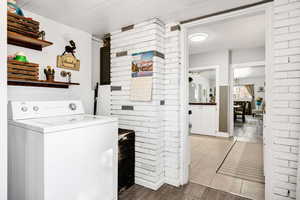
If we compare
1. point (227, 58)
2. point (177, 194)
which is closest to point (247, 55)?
point (227, 58)

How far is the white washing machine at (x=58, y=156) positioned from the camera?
1158 millimetres

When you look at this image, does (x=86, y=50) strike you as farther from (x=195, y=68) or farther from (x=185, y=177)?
(x=195, y=68)

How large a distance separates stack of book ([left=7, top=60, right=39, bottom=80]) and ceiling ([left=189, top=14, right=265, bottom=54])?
8.29 ft

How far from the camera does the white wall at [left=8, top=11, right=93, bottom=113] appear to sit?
189cm

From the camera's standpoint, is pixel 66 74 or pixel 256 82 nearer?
pixel 66 74

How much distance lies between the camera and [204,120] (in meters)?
4.84

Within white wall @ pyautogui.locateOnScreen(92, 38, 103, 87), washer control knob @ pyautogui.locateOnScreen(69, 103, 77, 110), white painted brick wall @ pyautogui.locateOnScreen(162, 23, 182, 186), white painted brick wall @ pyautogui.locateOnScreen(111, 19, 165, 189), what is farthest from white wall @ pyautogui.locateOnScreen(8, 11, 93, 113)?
white painted brick wall @ pyautogui.locateOnScreen(162, 23, 182, 186)

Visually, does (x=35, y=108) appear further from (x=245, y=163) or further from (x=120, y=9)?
(x=245, y=163)

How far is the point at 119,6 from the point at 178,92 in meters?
1.25

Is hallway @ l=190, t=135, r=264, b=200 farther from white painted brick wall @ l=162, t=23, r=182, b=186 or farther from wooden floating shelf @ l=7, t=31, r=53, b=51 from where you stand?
wooden floating shelf @ l=7, t=31, r=53, b=51

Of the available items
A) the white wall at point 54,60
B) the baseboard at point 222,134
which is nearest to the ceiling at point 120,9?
the white wall at point 54,60

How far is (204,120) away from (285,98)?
338 centimetres

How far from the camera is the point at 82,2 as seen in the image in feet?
5.72

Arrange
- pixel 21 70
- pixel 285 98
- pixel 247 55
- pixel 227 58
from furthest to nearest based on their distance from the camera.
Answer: pixel 227 58 < pixel 247 55 < pixel 21 70 < pixel 285 98
